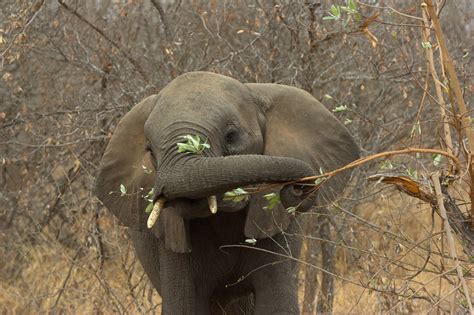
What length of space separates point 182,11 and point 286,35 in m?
0.92

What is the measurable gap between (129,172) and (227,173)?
1344 mm

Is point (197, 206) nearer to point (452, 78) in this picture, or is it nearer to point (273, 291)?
point (273, 291)

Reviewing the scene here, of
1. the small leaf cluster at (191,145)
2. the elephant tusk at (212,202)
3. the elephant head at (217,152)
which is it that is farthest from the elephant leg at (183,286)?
the small leaf cluster at (191,145)

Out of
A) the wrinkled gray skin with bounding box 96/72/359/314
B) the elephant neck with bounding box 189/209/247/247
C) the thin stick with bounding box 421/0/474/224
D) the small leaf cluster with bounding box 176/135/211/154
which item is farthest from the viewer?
the elephant neck with bounding box 189/209/247/247

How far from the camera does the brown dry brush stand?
7535 mm

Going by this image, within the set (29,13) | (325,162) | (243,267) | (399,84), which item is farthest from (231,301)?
(399,84)

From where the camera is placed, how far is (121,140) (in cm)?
567

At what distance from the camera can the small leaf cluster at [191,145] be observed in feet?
13.8

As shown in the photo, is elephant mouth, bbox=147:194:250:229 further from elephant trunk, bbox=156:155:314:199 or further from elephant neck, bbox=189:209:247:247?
elephant neck, bbox=189:209:247:247

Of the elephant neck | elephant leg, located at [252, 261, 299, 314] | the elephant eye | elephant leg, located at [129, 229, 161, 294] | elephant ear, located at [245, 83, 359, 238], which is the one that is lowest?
elephant leg, located at [252, 261, 299, 314]

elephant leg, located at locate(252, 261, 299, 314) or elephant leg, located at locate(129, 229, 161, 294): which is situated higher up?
elephant leg, located at locate(129, 229, 161, 294)

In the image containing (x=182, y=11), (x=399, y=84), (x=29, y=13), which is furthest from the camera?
(x=182, y=11)

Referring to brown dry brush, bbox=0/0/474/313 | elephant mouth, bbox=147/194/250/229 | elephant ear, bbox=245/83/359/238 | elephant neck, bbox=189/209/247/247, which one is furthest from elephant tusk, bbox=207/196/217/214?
brown dry brush, bbox=0/0/474/313

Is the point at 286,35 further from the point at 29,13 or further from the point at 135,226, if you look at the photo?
the point at 135,226
